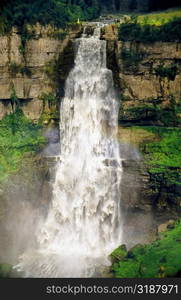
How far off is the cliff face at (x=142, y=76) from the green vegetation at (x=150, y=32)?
0.42 metres

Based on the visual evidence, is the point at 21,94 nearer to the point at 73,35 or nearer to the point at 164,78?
the point at 73,35

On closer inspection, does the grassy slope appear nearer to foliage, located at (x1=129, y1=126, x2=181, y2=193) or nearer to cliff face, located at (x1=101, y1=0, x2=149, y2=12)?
cliff face, located at (x1=101, y1=0, x2=149, y2=12)

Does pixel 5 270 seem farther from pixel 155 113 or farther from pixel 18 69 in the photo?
pixel 18 69

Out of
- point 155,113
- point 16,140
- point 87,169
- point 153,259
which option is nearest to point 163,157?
point 155,113

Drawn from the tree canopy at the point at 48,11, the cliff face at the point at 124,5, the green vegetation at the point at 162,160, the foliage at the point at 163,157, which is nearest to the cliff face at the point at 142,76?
the green vegetation at the point at 162,160

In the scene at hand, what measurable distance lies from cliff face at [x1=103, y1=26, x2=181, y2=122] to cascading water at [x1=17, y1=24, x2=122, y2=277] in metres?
0.75

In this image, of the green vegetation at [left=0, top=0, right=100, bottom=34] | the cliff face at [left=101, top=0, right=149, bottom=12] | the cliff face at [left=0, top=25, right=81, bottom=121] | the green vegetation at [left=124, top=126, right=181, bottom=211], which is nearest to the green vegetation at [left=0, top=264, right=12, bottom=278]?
the green vegetation at [left=124, top=126, right=181, bottom=211]

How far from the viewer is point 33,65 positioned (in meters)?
48.2

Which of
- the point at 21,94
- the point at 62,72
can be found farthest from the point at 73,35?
the point at 21,94

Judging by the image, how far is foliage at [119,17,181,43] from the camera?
150 feet

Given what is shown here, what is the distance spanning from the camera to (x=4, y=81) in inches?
1903

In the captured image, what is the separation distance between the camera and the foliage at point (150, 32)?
150 feet

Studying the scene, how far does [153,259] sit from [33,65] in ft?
59.2

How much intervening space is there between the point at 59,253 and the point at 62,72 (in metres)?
13.5
